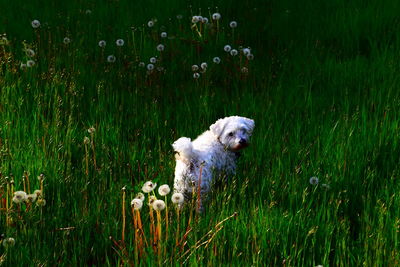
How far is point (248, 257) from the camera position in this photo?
298 centimetres

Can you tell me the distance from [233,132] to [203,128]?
2.82 ft

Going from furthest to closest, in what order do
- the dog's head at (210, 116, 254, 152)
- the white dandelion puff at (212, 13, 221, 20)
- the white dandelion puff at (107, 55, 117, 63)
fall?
the white dandelion puff at (212, 13, 221, 20), the white dandelion puff at (107, 55, 117, 63), the dog's head at (210, 116, 254, 152)

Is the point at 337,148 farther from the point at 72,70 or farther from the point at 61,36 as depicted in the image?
the point at 61,36

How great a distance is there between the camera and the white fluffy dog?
3.76 metres

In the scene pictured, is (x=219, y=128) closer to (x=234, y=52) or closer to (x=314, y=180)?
(x=314, y=180)

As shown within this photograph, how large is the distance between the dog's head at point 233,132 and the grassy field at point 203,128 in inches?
8.6

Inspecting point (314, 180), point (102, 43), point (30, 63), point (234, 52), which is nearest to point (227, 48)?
point (234, 52)

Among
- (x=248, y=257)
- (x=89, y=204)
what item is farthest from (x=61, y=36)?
(x=248, y=257)

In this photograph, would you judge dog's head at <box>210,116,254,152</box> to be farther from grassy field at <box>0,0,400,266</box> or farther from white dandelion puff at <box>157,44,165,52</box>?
white dandelion puff at <box>157,44,165,52</box>

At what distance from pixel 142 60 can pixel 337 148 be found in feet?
9.62

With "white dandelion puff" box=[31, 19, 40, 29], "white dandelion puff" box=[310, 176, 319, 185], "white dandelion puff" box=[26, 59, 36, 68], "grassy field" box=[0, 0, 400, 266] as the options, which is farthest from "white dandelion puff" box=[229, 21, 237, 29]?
"white dandelion puff" box=[310, 176, 319, 185]

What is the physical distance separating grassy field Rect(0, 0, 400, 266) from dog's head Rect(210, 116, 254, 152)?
0.22m

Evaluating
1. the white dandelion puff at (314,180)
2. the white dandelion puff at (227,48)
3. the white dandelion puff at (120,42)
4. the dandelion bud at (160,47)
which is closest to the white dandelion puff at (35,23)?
the white dandelion puff at (120,42)

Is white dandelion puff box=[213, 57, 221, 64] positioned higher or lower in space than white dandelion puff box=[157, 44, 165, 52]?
lower
